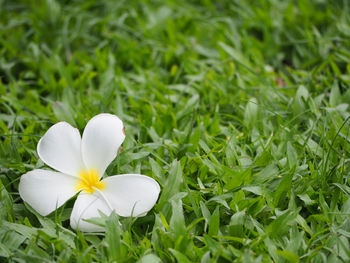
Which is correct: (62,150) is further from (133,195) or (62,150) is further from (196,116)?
(196,116)

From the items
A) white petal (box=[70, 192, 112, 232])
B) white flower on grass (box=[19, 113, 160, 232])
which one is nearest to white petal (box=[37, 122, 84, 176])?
white flower on grass (box=[19, 113, 160, 232])

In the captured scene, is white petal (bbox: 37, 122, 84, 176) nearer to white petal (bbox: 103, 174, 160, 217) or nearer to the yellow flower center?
the yellow flower center

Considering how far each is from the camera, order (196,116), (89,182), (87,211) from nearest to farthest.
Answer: (87,211)
(89,182)
(196,116)

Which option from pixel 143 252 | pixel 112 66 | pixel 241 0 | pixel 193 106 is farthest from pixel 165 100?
pixel 241 0

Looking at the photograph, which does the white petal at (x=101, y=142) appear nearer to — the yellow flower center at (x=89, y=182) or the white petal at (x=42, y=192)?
the yellow flower center at (x=89, y=182)

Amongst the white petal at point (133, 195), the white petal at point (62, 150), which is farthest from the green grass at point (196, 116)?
the white petal at point (62, 150)

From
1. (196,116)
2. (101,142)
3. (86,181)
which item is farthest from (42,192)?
(196,116)

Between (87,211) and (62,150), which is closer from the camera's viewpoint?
(87,211)
